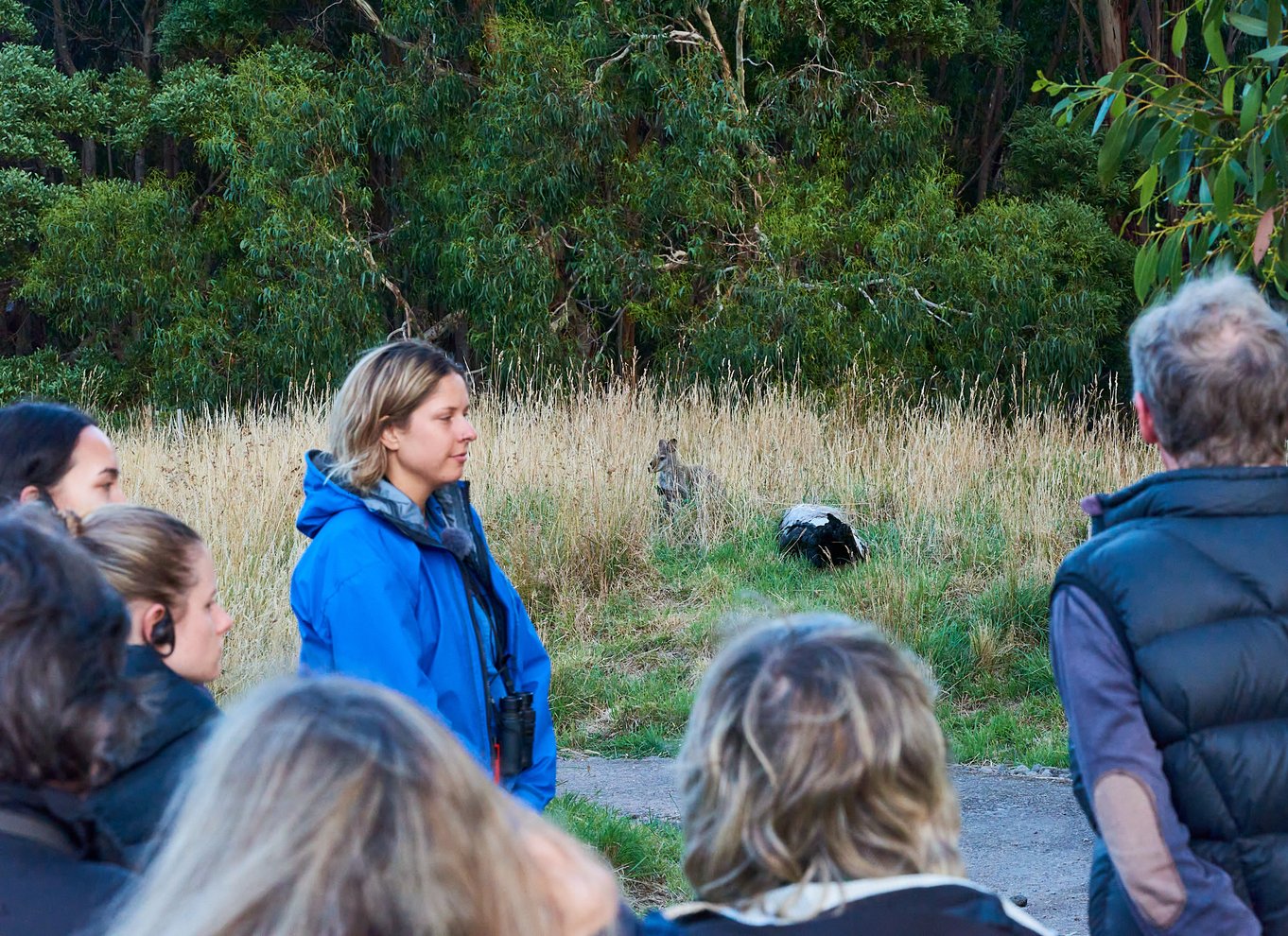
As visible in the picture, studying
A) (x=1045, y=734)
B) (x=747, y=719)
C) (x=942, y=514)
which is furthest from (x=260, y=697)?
(x=942, y=514)

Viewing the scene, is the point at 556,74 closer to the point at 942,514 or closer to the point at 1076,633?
the point at 942,514

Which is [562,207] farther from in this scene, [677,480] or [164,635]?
[164,635]

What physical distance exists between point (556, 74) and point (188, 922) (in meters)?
17.4

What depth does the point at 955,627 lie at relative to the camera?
23.5 feet

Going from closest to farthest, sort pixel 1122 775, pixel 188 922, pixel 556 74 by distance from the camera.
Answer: pixel 188 922 < pixel 1122 775 < pixel 556 74

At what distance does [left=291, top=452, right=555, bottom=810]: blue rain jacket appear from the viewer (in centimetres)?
267

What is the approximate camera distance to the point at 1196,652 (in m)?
1.92

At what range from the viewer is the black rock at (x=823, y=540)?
28.1 feet

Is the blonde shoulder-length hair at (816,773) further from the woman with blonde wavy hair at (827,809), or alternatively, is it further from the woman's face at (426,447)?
the woman's face at (426,447)

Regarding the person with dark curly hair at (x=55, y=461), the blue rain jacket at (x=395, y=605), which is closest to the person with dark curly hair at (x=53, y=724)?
the blue rain jacket at (x=395, y=605)

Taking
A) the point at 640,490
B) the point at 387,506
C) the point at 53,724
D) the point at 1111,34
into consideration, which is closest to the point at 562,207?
the point at 1111,34

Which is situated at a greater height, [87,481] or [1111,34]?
[1111,34]

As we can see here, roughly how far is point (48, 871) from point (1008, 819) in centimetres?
428

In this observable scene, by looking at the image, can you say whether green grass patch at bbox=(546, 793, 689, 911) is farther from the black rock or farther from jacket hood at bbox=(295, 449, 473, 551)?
the black rock
